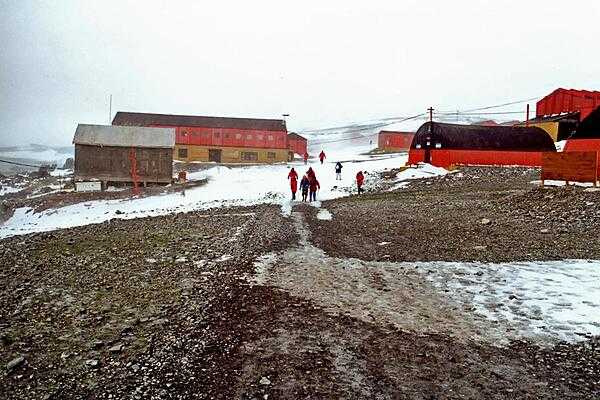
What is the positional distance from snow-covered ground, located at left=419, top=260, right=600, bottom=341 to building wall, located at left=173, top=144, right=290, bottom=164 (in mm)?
62765

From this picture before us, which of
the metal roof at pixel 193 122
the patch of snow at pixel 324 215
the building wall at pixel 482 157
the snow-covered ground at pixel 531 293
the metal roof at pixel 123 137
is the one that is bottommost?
the snow-covered ground at pixel 531 293

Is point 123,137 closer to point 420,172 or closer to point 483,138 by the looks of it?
point 420,172

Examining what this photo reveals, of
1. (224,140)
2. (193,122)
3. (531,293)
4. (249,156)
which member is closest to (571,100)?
(249,156)

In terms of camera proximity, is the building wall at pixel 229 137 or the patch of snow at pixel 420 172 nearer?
the patch of snow at pixel 420 172

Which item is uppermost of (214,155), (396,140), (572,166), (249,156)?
(396,140)

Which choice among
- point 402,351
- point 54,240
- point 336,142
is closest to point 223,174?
point 54,240

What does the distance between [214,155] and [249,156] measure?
5.31 meters

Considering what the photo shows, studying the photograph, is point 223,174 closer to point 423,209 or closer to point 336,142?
point 423,209

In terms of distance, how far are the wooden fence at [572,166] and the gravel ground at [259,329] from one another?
8848 mm

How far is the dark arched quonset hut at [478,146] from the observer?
4084 cm

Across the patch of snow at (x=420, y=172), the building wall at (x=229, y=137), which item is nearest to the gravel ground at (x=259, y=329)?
the patch of snow at (x=420, y=172)

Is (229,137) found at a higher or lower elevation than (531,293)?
higher

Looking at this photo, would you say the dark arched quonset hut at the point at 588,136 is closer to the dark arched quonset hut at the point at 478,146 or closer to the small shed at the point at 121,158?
the dark arched quonset hut at the point at 478,146

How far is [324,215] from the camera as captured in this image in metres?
19.4
